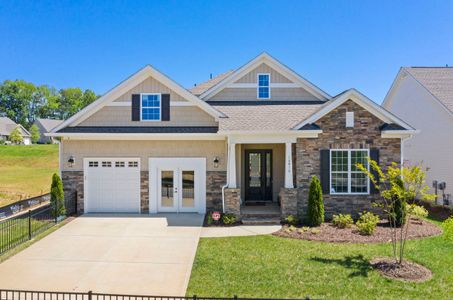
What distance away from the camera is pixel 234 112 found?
14.7m

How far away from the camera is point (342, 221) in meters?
11.4

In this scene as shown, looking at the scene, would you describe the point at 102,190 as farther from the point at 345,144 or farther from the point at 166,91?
the point at 345,144

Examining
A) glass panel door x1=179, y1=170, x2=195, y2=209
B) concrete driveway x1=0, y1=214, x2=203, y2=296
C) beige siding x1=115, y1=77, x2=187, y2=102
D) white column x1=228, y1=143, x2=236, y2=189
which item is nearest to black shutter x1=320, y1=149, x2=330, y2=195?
white column x1=228, y1=143, x2=236, y2=189

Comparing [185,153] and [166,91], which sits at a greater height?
[166,91]

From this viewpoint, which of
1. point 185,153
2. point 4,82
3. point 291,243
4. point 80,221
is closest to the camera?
point 291,243

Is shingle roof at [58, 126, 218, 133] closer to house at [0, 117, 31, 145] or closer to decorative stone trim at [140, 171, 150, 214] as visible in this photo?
decorative stone trim at [140, 171, 150, 214]

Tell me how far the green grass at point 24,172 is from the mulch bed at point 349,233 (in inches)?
592

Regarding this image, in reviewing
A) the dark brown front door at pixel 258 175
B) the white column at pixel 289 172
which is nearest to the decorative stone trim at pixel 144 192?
the dark brown front door at pixel 258 175

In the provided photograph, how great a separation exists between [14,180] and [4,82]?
76947 millimetres

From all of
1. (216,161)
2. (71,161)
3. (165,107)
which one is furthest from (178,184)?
(71,161)

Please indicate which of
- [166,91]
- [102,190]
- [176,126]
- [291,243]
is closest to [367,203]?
[291,243]

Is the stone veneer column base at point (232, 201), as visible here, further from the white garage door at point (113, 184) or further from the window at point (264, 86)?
the window at point (264, 86)

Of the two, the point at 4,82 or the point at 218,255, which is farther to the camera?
the point at 4,82

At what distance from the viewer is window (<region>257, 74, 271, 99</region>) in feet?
53.3
